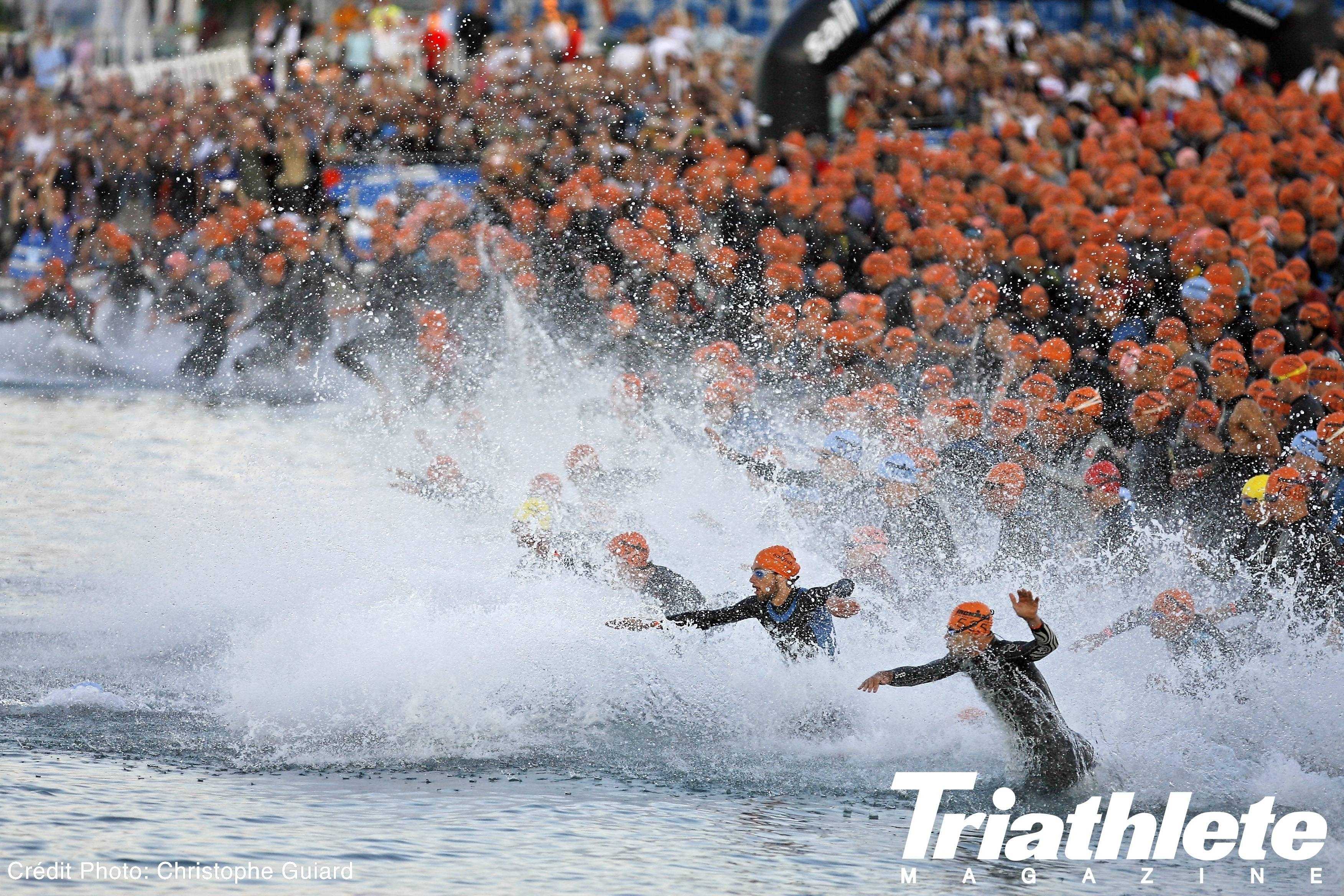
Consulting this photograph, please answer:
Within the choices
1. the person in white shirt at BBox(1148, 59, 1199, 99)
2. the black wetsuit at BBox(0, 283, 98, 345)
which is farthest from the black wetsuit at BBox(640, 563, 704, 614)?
the person in white shirt at BBox(1148, 59, 1199, 99)

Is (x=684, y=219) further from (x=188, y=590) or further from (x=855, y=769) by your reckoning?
(x=855, y=769)

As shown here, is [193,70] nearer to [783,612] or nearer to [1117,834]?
[783,612]

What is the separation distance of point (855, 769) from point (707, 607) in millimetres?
1236

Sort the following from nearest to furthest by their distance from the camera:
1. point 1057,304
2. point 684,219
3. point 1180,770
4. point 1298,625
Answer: point 1180,770, point 1298,625, point 1057,304, point 684,219

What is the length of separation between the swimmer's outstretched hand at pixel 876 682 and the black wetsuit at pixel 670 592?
1542 mm

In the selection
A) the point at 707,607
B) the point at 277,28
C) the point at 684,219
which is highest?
the point at 277,28

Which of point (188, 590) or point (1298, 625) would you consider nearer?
point (1298, 625)

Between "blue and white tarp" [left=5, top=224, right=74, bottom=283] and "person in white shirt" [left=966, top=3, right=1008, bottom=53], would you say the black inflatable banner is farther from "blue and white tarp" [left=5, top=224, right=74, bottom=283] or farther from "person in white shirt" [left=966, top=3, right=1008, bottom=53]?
"blue and white tarp" [left=5, top=224, right=74, bottom=283]

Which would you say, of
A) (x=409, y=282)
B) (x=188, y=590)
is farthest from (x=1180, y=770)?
(x=409, y=282)

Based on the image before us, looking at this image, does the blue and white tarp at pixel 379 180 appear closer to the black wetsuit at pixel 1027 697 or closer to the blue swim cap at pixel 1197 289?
the blue swim cap at pixel 1197 289

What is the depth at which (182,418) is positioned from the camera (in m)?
14.9

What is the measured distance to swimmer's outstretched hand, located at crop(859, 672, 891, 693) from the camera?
7.65m

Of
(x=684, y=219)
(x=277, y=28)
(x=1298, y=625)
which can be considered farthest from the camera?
(x=277, y=28)

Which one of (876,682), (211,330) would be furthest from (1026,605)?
(211,330)
